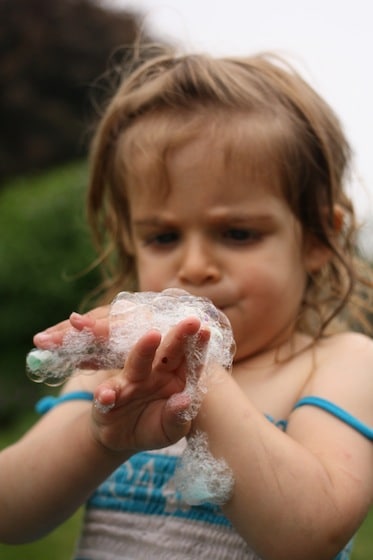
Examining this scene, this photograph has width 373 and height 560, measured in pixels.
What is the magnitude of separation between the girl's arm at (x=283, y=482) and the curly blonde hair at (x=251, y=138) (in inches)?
20.5

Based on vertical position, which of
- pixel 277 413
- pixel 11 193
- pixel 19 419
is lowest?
pixel 19 419

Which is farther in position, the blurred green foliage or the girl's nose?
the blurred green foliage

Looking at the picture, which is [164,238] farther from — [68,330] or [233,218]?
[68,330]

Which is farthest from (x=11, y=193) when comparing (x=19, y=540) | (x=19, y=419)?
(x=19, y=540)

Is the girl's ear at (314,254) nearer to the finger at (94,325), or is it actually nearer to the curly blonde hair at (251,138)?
the curly blonde hair at (251,138)

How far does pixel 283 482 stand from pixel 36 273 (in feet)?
16.5

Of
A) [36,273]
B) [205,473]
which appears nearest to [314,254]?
[205,473]

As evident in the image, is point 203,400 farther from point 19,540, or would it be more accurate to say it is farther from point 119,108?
point 119,108

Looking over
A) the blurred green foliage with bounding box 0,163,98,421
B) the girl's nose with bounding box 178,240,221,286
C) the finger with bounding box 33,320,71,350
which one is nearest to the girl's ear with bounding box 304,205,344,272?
the girl's nose with bounding box 178,240,221,286

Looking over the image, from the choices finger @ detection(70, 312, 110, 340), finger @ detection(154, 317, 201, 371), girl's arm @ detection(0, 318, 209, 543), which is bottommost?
girl's arm @ detection(0, 318, 209, 543)

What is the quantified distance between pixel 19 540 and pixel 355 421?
773 millimetres

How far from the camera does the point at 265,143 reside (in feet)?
6.24

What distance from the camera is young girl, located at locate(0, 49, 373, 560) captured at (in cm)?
142

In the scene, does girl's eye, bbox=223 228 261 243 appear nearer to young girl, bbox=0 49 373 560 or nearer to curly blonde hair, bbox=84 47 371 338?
young girl, bbox=0 49 373 560
